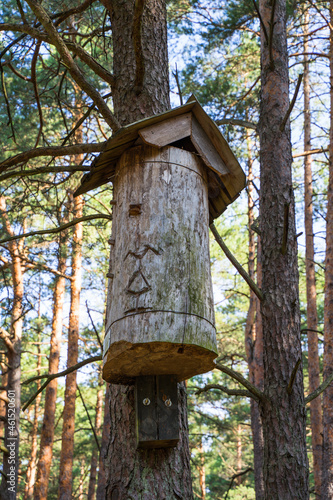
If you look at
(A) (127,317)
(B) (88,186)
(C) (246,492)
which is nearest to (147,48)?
(B) (88,186)

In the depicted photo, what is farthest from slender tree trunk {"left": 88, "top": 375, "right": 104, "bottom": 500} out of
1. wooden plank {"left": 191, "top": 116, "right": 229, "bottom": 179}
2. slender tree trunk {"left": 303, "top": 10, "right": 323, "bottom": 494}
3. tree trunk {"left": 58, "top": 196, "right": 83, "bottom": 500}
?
wooden plank {"left": 191, "top": 116, "right": 229, "bottom": 179}

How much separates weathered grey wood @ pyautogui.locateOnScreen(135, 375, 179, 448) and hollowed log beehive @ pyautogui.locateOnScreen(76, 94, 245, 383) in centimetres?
6

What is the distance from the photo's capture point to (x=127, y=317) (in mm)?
1942

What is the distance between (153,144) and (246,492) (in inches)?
638

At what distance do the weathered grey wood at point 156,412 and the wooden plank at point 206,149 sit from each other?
107 cm

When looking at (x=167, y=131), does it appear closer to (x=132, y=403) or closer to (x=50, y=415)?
(x=132, y=403)

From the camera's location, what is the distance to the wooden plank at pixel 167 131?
7.44ft

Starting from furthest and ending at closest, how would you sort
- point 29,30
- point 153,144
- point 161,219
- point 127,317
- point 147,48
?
point 147,48 → point 29,30 → point 153,144 → point 161,219 → point 127,317

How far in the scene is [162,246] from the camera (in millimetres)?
2043

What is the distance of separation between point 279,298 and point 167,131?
1.97 m

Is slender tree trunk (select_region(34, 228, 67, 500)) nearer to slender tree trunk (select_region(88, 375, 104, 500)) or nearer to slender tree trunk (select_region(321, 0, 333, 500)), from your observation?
slender tree trunk (select_region(88, 375, 104, 500))

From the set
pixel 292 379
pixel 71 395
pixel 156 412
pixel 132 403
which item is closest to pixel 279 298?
pixel 292 379

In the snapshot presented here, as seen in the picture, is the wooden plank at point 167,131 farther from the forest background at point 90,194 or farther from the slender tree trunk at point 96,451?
the slender tree trunk at point 96,451

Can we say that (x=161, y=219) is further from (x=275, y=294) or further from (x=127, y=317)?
(x=275, y=294)
